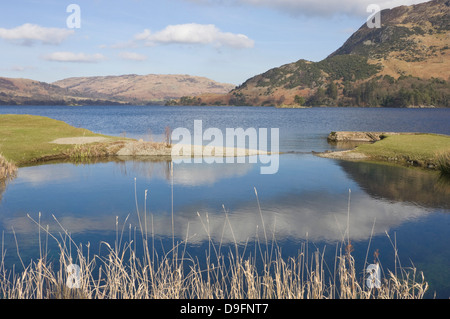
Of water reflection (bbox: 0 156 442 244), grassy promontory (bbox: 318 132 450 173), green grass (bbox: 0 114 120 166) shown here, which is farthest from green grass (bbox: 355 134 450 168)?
green grass (bbox: 0 114 120 166)

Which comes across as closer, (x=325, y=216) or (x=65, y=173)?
(x=325, y=216)

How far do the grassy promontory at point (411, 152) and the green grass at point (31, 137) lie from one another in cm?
2585

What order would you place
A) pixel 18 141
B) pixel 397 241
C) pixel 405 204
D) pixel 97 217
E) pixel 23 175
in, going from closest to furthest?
pixel 397 241 → pixel 97 217 → pixel 405 204 → pixel 23 175 → pixel 18 141

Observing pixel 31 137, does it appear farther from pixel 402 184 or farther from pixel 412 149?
pixel 412 149

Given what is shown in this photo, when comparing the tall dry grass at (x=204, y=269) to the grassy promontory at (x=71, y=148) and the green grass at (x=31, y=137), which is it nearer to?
the green grass at (x=31, y=137)

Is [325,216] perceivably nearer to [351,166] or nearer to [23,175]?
[351,166]

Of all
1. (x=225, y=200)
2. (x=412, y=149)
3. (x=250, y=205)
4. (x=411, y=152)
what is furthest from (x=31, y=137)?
(x=412, y=149)

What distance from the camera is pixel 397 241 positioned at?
14.3 m

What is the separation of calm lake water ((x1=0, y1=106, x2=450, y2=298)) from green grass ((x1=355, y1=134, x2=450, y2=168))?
304 centimetres

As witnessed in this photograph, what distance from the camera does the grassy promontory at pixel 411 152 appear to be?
28.3m

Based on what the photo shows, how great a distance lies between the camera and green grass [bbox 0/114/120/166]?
103 ft

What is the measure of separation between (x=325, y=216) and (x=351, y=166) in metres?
14.5

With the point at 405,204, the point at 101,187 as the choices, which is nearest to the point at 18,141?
the point at 101,187
